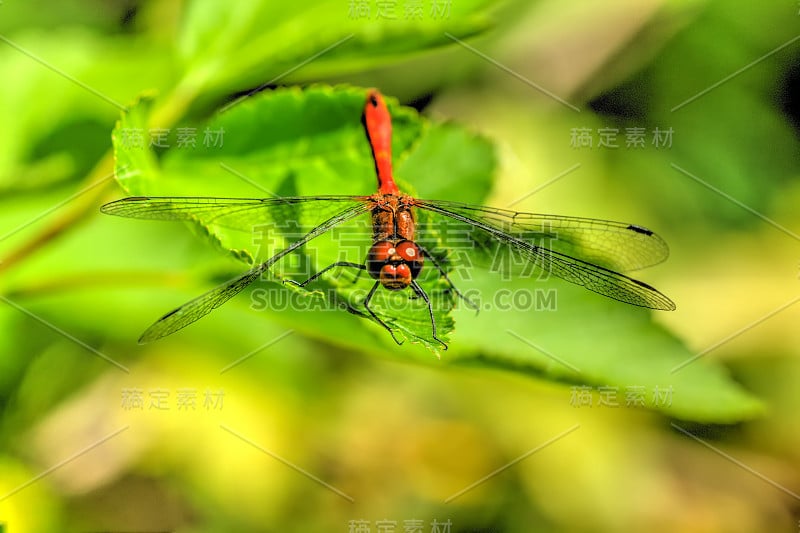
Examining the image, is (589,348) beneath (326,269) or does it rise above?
beneath

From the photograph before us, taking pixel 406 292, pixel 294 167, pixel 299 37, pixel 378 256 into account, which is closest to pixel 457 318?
pixel 406 292

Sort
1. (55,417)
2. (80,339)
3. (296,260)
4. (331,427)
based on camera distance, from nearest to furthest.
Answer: (296,260) → (80,339) → (55,417) → (331,427)

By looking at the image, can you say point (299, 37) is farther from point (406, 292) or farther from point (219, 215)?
point (406, 292)

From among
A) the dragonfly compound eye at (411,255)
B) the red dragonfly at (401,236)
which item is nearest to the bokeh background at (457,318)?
the red dragonfly at (401,236)

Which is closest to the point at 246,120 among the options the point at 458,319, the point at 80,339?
the point at 458,319

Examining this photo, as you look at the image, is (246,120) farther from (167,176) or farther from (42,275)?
(42,275)
